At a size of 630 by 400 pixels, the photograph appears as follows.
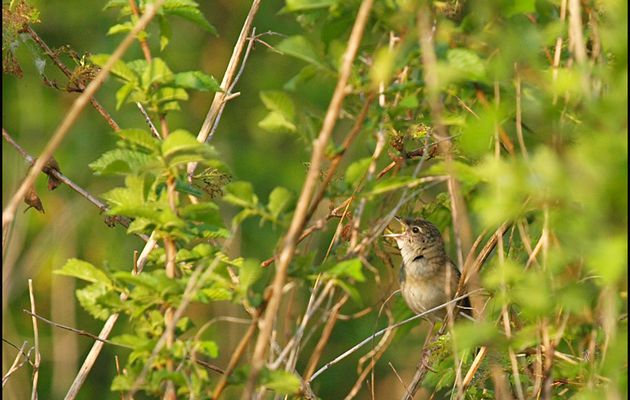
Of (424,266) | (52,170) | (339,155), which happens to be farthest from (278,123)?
(424,266)

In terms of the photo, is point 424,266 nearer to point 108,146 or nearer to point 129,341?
point 129,341

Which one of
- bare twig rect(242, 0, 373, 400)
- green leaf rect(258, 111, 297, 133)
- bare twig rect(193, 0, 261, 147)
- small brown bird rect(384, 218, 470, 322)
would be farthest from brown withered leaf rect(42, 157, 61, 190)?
small brown bird rect(384, 218, 470, 322)

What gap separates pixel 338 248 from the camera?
2.63 meters

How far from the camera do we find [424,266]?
5.07 metres

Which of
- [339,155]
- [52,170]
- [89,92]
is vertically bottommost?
[52,170]

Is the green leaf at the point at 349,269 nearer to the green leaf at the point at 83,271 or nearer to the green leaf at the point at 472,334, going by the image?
the green leaf at the point at 472,334

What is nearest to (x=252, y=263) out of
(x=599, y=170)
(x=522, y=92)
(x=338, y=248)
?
(x=338, y=248)

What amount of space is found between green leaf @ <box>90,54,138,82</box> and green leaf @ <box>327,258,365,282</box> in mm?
650

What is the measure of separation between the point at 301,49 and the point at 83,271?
758mm

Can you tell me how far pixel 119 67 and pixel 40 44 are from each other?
3.61ft

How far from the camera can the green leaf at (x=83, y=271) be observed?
8.30 ft

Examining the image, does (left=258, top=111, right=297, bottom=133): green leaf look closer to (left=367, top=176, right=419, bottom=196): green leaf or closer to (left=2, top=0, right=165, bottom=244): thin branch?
(left=367, top=176, right=419, bottom=196): green leaf

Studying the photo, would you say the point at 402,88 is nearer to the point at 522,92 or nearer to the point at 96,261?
the point at 522,92

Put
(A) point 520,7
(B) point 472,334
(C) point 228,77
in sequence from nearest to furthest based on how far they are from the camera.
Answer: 1. (B) point 472,334
2. (A) point 520,7
3. (C) point 228,77
